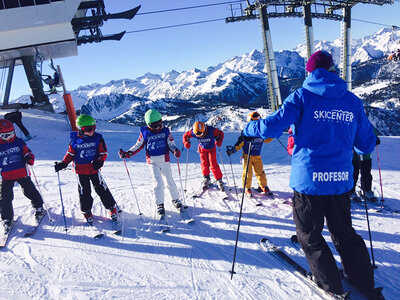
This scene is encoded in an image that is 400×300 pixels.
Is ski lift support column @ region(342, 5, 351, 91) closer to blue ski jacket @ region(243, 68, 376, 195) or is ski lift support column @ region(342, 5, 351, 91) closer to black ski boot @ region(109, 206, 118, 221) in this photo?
blue ski jacket @ region(243, 68, 376, 195)

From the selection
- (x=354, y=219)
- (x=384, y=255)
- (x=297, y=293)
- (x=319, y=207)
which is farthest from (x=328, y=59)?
(x=354, y=219)

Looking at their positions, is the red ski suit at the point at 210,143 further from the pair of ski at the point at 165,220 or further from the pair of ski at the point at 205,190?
the pair of ski at the point at 165,220

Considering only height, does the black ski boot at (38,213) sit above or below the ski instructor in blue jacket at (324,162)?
below

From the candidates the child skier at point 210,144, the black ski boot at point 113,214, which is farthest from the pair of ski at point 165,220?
the child skier at point 210,144

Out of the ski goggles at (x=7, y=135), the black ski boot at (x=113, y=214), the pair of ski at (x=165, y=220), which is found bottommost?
the pair of ski at (x=165, y=220)

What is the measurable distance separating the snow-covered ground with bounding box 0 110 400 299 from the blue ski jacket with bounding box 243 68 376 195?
1232 millimetres

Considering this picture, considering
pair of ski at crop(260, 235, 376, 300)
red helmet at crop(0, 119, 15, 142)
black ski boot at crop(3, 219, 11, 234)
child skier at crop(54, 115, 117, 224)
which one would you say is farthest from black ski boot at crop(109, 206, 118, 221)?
pair of ski at crop(260, 235, 376, 300)

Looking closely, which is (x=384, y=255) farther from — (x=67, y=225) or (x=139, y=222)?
(x=67, y=225)

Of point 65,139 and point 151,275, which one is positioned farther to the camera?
point 65,139

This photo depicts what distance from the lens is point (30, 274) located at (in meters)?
3.30

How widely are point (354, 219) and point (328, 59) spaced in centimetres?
311

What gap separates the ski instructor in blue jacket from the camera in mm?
2395

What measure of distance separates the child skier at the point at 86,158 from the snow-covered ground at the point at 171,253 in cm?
49

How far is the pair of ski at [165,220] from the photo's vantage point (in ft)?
14.5
